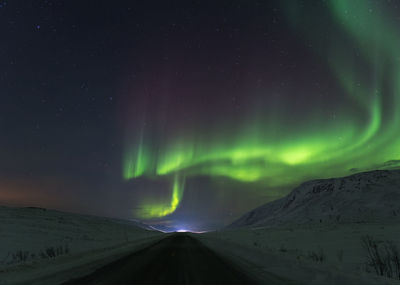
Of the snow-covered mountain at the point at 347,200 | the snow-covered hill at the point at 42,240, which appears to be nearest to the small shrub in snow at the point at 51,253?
the snow-covered hill at the point at 42,240

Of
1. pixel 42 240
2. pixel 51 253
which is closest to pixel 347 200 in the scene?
pixel 42 240

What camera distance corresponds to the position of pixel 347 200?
112 m

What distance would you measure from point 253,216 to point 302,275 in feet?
621

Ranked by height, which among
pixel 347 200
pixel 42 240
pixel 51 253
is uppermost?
pixel 347 200

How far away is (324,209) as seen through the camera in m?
109

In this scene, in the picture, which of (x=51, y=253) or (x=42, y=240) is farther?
(x=42, y=240)

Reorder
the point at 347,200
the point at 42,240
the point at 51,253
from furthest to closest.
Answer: the point at 347,200 < the point at 42,240 < the point at 51,253

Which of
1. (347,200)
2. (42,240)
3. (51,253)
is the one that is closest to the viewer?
(51,253)

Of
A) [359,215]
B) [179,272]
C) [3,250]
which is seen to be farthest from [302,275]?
[359,215]

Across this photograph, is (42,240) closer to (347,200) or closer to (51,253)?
(51,253)

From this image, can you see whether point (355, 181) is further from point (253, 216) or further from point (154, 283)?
point (154, 283)

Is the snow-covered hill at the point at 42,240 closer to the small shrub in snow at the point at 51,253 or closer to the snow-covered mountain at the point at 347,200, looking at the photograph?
the small shrub in snow at the point at 51,253

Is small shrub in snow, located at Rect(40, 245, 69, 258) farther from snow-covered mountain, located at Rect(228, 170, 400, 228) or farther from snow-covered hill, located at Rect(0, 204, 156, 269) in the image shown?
snow-covered mountain, located at Rect(228, 170, 400, 228)

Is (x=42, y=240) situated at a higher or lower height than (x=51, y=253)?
lower
